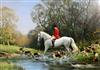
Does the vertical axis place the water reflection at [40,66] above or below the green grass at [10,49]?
below

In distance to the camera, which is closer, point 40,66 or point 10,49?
point 40,66

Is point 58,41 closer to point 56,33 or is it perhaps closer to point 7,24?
point 56,33

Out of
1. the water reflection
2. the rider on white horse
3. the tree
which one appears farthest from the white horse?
Answer: the tree

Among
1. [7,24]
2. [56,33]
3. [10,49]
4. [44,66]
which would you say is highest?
[7,24]

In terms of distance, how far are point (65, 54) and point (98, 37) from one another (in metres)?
0.41

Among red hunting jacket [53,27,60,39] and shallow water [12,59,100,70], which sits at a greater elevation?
red hunting jacket [53,27,60,39]

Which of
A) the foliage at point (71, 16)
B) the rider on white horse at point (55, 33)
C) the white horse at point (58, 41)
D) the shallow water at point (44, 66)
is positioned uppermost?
the foliage at point (71, 16)

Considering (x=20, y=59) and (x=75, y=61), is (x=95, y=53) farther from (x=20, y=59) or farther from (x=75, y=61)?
(x=20, y=59)

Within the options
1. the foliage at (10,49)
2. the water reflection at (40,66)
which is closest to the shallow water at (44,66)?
the water reflection at (40,66)

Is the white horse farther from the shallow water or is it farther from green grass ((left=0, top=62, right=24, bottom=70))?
green grass ((left=0, top=62, right=24, bottom=70))

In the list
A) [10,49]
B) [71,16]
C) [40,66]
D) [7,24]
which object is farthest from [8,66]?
[71,16]

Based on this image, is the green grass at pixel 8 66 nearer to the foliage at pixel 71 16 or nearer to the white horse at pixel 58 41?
the white horse at pixel 58 41

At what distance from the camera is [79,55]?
6.53 meters

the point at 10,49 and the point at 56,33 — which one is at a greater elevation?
the point at 56,33
